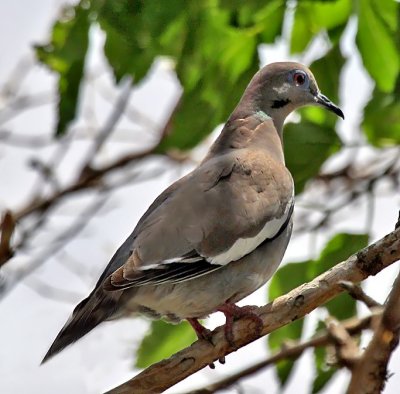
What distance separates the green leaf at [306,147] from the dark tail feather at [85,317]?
0.75 metres

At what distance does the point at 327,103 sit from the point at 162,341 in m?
0.94

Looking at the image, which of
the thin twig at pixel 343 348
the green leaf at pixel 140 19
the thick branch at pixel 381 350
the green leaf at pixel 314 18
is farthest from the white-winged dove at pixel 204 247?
the thick branch at pixel 381 350

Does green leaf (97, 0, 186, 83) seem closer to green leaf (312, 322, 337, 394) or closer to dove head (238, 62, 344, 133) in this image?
dove head (238, 62, 344, 133)

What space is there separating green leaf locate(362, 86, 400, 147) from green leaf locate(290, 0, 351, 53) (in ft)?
0.87

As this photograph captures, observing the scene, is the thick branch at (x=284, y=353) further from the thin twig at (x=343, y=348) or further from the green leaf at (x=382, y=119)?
the green leaf at (x=382, y=119)

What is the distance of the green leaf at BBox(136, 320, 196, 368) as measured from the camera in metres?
3.14

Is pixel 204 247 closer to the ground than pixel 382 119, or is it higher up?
closer to the ground

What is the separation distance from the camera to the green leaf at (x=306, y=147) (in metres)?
3.24

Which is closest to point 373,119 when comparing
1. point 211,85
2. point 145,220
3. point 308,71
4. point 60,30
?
point 308,71

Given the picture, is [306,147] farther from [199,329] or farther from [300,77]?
[199,329]

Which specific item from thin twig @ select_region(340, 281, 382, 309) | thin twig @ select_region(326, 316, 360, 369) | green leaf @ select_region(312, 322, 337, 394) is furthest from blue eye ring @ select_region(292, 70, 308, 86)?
thin twig @ select_region(326, 316, 360, 369)

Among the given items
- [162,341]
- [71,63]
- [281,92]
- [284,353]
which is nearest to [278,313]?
[284,353]

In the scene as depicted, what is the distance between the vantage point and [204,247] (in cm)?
285

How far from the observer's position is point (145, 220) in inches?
120
